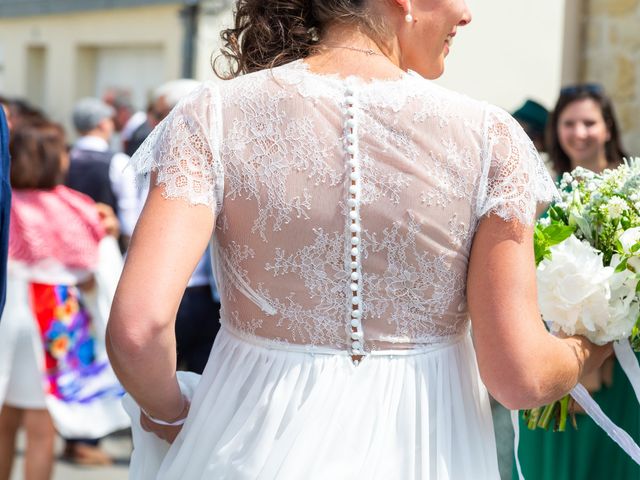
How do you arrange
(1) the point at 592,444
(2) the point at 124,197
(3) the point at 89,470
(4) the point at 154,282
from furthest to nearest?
(2) the point at 124,197 < (3) the point at 89,470 < (1) the point at 592,444 < (4) the point at 154,282

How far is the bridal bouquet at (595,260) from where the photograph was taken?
2414 millimetres

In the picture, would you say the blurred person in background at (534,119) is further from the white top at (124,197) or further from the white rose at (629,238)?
the white rose at (629,238)

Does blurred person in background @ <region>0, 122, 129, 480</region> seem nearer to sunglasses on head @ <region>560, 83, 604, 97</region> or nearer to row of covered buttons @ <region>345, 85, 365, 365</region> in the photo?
sunglasses on head @ <region>560, 83, 604, 97</region>

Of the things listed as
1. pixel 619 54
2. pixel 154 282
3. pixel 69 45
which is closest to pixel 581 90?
pixel 619 54

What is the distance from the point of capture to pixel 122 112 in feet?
36.4

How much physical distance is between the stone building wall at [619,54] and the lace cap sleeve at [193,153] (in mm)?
4637

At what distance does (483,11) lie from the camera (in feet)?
26.2

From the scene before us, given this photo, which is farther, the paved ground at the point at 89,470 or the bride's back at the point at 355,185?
the paved ground at the point at 89,470

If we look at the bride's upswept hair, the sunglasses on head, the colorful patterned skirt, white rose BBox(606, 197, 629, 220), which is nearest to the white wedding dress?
the bride's upswept hair

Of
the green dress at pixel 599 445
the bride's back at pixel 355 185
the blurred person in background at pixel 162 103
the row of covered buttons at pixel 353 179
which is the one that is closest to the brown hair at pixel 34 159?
the blurred person in background at pixel 162 103

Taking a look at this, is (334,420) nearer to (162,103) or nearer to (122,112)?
(162,103)

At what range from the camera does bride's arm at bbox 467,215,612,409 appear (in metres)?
1.86

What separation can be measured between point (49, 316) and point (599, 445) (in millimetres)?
2800

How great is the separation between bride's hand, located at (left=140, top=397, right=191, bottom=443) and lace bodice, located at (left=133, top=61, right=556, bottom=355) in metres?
0.33
